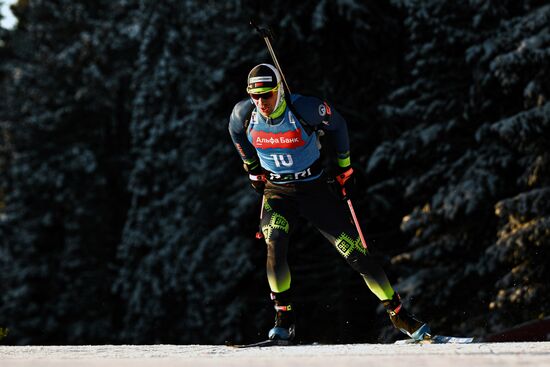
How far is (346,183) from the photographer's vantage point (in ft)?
26.2

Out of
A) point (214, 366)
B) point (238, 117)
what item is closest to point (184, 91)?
point (238, 117)

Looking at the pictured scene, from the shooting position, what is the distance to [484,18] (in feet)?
58.4

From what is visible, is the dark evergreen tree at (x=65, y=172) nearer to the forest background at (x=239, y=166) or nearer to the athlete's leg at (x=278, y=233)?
the forest background at (x=239, y=166)

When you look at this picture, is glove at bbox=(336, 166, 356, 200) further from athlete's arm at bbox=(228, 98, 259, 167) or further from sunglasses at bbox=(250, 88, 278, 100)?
sunglasses at bbox=(250, 88, 278, 100)

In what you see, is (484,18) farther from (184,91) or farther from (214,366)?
(214,366)

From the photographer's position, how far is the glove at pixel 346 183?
797 centimetres

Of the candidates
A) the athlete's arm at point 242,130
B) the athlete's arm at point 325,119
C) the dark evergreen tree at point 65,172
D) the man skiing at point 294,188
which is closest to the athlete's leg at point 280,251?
the man skiing at point 294,188

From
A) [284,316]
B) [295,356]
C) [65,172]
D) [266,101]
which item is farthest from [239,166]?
[295,356]

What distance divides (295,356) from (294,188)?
1.99 meters

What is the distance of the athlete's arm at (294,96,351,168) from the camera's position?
299 inches

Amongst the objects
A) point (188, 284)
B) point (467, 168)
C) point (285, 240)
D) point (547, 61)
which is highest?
point (285, 240)

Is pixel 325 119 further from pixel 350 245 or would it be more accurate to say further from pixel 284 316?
pixel 284 316

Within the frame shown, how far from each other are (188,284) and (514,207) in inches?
437

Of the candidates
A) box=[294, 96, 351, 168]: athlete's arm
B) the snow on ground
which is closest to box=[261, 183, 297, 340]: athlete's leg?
box=[294, 96, 351, 168]: athlete's arm
